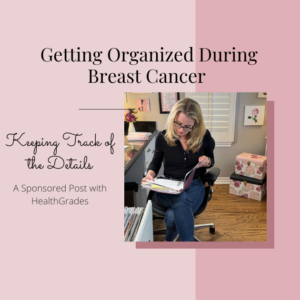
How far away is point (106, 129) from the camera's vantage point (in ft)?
2.76

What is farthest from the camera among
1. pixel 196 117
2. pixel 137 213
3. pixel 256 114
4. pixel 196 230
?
pixel 256 114

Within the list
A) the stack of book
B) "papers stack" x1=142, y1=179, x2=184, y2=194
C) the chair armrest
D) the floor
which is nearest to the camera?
the stack of book

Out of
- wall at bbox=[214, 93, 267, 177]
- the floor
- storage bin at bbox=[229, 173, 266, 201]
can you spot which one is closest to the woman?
the floor

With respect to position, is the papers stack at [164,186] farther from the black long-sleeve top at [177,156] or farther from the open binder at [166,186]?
the black long-sleeve top at [177,156]

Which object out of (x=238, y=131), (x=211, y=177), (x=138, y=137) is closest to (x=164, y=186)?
(x=211, y=177)

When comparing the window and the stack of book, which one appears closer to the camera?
the stack of book

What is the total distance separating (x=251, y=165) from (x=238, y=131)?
0.40 metres

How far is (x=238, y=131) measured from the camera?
2.70 meters

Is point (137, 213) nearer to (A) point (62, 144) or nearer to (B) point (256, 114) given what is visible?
(A) point (62, 144)

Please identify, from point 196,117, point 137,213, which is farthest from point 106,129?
point 196,117

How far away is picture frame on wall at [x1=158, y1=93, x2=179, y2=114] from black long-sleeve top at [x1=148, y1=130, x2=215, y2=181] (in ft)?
3.81

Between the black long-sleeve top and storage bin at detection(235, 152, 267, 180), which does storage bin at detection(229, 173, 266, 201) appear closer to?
storage bin at detection(235, 152, 267, 180)

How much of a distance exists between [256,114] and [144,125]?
1.22 metres

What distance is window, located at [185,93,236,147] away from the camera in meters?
2.64
